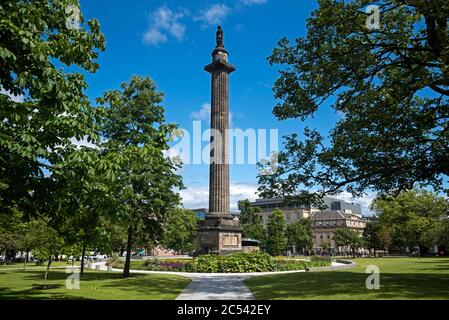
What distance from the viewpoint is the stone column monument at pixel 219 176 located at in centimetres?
3508

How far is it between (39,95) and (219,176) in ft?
96.0

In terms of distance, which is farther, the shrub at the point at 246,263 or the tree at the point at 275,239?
the tree at the point at 275,239

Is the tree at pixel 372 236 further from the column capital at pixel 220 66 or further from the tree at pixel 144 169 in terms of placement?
the tree at pixel 144 169

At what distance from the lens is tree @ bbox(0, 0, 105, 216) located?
7.61 meters

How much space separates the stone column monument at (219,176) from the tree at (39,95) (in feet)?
86.2

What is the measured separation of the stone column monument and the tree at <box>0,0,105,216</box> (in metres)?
26.3

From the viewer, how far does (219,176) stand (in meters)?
36.9

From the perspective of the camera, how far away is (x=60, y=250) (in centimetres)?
2106

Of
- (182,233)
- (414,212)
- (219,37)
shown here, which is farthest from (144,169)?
(414,212)

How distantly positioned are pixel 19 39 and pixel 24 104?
173 cm

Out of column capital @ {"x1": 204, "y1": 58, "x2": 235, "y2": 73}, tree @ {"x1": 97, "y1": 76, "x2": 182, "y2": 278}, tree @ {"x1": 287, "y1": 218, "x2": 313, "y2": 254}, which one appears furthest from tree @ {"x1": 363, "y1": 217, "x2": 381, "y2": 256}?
tree @ {"x1": 97, "y1": 76, "x2": 182, "y2": 278}

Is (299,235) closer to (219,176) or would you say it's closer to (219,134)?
(219,176)

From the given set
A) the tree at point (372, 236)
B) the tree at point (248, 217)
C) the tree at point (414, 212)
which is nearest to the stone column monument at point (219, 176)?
the tree at point (414, 212)
